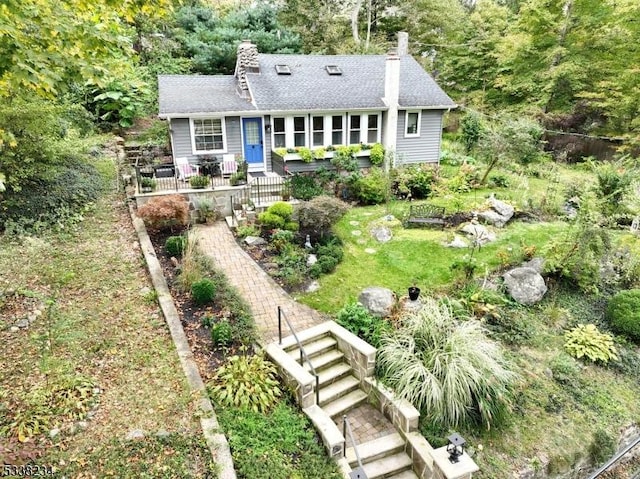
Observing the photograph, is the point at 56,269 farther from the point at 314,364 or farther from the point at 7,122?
the point at 314,364

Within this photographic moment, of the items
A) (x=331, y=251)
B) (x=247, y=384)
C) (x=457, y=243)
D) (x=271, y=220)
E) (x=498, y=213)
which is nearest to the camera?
(x=247, y=384)

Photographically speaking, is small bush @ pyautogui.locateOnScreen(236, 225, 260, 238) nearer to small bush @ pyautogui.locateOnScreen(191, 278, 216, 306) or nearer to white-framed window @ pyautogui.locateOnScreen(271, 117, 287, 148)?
small bush @ pyautogui.locateOnScreen(191, 278, 216, 306)

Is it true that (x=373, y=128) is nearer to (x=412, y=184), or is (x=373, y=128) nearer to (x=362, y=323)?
(x=412, y=184)

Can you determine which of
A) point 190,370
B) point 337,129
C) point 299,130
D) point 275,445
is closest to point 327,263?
point 190,370

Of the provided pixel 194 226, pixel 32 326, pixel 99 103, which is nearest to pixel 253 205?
pixel 194 226

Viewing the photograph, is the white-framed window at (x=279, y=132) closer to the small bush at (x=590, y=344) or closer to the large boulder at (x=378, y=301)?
the large boulder at (x=378, y=301)

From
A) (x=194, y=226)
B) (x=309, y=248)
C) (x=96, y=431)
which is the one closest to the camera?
(x=96, y=431)

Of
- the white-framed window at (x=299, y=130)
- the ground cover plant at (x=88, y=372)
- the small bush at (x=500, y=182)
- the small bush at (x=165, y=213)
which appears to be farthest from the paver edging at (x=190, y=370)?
the small bush at (x=500, y=182)
